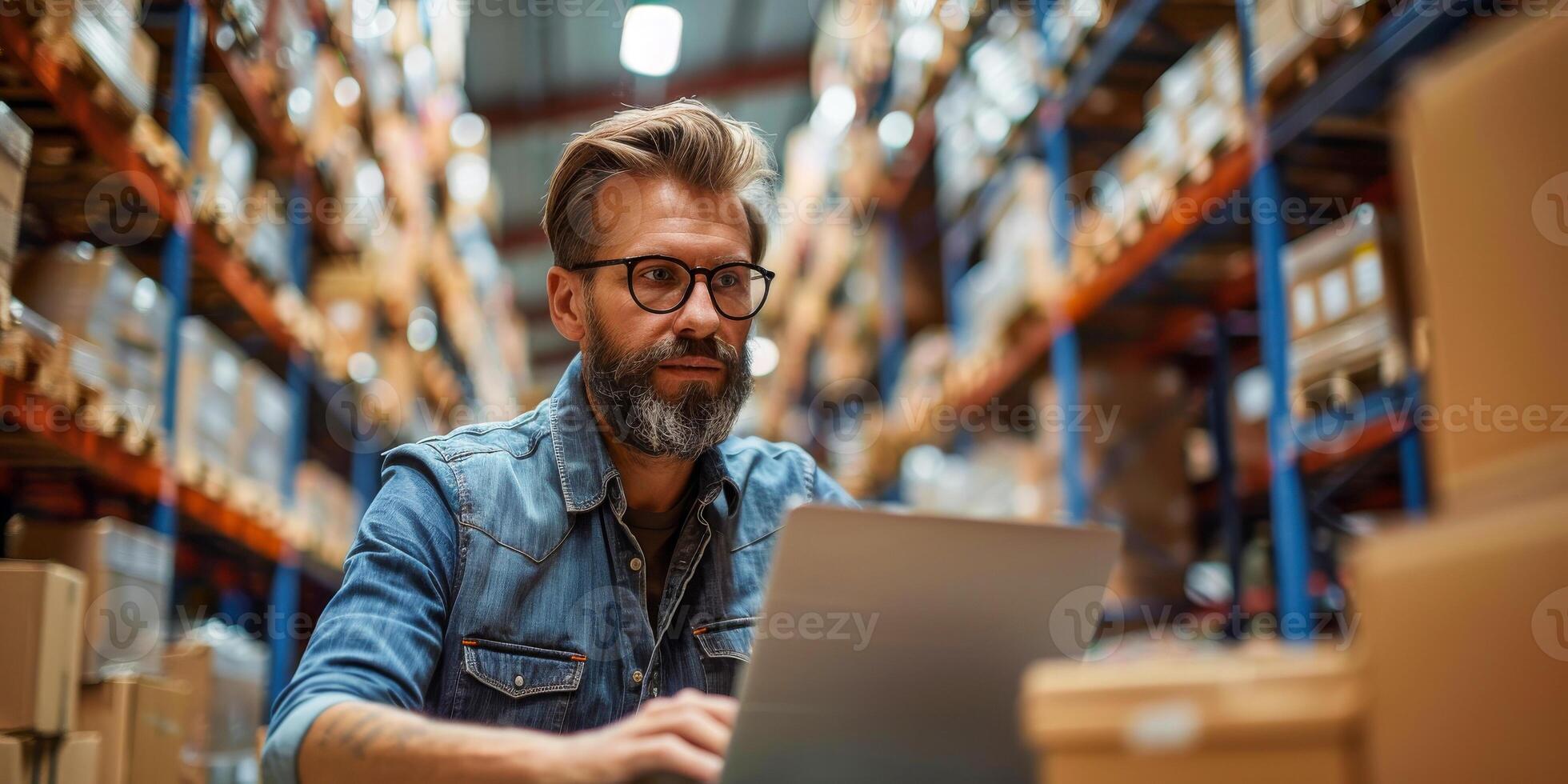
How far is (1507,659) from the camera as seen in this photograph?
93 cm

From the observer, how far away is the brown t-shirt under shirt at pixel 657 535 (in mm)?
2236

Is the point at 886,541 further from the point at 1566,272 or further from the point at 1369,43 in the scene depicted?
the point at 1369,43

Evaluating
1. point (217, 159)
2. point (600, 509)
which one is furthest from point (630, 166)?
point (217, 159)

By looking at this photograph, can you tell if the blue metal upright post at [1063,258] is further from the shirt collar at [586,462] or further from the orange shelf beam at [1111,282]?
the shirt collar at [586,462]

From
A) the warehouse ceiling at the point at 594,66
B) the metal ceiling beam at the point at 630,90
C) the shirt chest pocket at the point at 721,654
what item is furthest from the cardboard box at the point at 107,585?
the metal ceiling beam at the point at 630,90

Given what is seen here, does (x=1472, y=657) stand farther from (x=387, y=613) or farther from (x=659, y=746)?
(x=387, y=613)

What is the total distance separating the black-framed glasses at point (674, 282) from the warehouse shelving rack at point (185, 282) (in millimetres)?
2151

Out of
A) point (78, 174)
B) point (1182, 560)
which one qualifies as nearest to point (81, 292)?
point (78, 174)

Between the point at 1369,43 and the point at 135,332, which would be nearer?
the point at 1369,43

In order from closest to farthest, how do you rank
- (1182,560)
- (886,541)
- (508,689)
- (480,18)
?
(886,541), (508,689), (1182,560), (480,18)

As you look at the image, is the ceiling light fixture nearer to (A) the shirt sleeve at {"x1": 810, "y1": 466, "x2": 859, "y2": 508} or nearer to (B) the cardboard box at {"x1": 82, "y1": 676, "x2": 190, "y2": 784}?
(B) the cardboard box at {"x1": 82, "y1": 676, "x2": 190, "y2": 784}

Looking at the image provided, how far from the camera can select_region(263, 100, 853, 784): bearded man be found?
1.79m

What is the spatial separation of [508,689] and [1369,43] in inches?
136

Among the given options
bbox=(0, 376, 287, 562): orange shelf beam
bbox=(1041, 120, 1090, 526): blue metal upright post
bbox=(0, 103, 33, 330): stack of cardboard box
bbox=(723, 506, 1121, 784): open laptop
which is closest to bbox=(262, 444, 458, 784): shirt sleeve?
bbox=(723, 506, 1121, 784): open laptop
